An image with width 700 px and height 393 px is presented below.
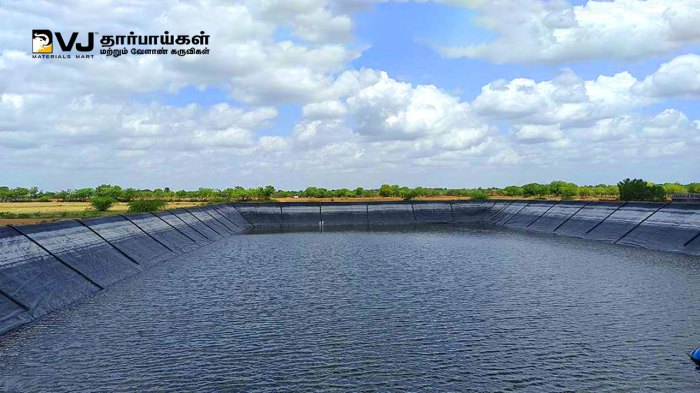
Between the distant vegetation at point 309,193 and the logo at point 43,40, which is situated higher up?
the logo at point 43,40

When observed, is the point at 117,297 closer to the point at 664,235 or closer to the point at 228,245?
the point at 228,245

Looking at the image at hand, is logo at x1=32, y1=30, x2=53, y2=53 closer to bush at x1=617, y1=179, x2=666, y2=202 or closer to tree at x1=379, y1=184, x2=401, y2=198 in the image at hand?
bush at x1=617, y1=179, x2=666, y2=202

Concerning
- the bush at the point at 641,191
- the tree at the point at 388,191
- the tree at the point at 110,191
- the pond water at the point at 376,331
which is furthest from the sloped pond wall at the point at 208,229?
the tree at the point at 110,191

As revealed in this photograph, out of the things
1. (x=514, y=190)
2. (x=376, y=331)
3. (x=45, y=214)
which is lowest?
(x=376, y=331)

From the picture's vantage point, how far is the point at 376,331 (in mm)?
18766

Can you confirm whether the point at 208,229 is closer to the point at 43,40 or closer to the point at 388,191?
the point at 43,40

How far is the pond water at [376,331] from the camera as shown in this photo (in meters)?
14.1

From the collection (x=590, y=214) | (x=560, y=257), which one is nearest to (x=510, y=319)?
(x=560, y=257)

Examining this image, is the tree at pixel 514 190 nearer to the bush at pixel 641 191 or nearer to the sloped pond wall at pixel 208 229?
the bush at pixel 641 191

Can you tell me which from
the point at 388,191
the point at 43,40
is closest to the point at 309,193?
the point at 388,191

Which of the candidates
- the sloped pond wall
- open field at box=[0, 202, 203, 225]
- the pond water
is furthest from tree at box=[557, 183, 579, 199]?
the pond water

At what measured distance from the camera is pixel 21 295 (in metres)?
22.5

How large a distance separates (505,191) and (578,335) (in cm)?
15129

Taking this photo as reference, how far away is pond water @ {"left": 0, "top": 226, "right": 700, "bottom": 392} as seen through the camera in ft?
46.3
